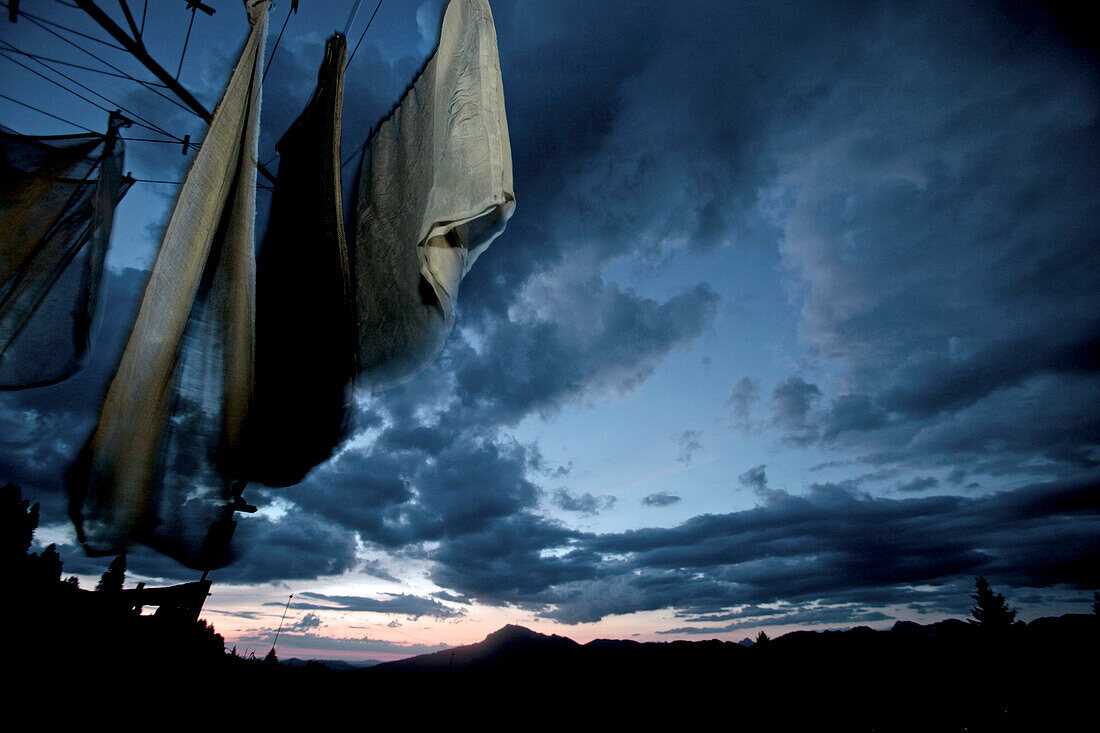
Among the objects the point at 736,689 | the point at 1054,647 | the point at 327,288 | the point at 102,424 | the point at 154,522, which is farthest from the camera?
the point at 736,689

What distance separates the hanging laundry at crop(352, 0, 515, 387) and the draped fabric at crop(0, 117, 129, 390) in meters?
2.52

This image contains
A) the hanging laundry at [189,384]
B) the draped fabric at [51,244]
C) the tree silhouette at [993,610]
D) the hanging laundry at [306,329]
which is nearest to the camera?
the hanging laundry at [189,384]

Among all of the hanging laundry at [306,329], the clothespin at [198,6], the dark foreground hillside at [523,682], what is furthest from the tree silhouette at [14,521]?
the hanging laundry at [306,329]

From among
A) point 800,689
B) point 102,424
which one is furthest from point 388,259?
point 800,689

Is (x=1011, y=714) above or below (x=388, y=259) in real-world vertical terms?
below

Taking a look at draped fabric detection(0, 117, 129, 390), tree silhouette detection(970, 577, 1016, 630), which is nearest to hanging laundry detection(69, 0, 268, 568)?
draped fabric detection(0, 117, 129, 390)

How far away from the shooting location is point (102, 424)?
59.2 inches

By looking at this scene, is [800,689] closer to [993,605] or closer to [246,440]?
[993,605]

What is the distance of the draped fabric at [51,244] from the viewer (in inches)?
121

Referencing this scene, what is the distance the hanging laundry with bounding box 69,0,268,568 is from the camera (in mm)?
1509

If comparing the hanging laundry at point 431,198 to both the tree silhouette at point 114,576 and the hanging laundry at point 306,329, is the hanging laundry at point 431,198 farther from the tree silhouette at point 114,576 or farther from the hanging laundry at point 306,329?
the tree silhouette at point 114,576

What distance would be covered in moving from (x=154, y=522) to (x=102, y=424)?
0.42 m

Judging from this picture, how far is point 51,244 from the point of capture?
373 centimetres

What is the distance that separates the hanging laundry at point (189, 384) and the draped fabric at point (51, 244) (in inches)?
88.1
